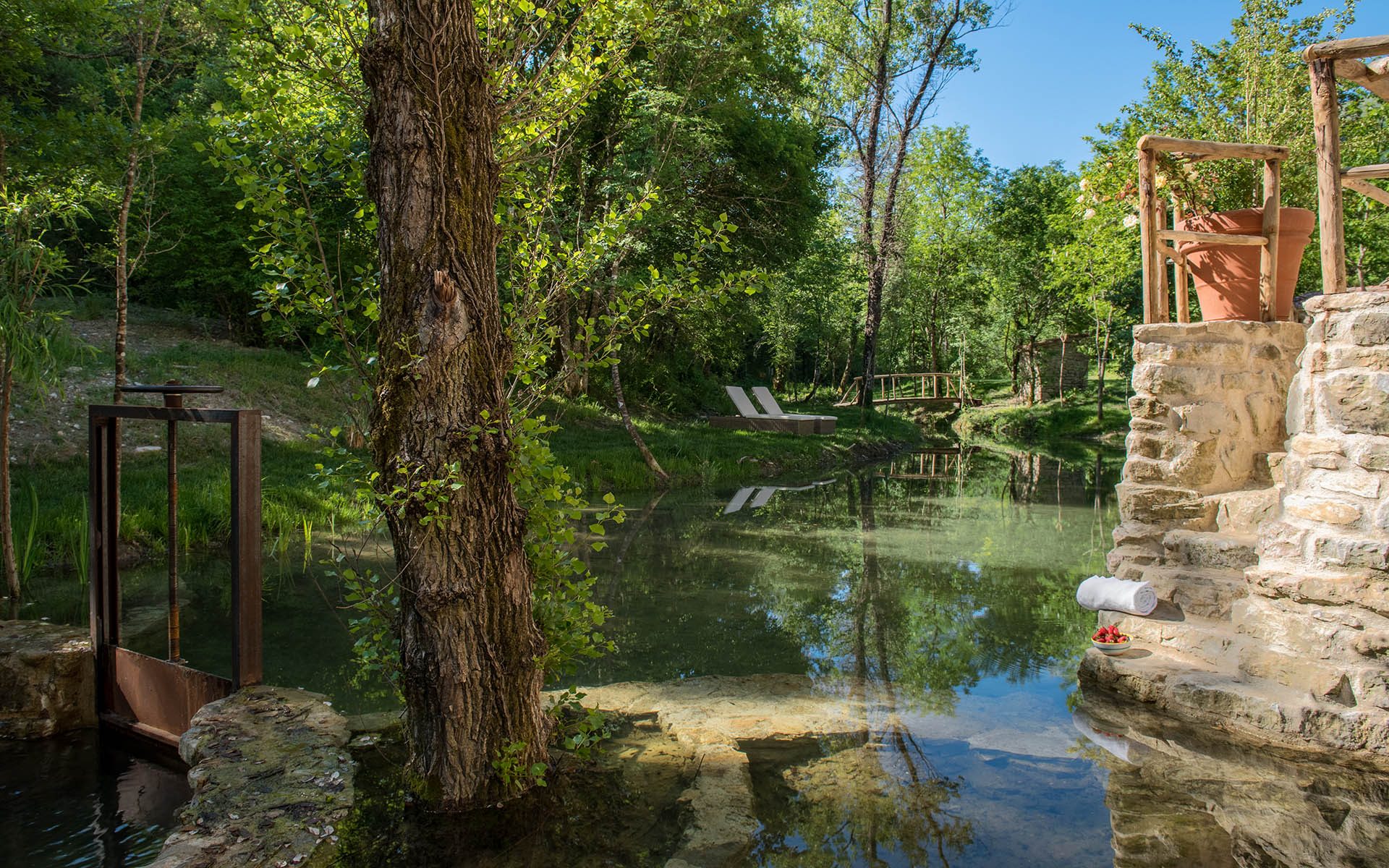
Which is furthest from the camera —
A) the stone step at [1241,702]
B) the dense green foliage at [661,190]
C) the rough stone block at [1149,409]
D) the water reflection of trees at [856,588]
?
the water reflection of trees at [856,588]

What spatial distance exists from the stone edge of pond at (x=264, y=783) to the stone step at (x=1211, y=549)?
443 centimetres

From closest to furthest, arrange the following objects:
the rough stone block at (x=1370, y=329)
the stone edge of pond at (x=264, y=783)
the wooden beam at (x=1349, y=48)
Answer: the stone edge of pond at (x=264, y=783)
the rough stone block at (x=1370, y=329)
the wooden beam at (x=1349, y=48)

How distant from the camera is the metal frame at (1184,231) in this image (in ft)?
17.3

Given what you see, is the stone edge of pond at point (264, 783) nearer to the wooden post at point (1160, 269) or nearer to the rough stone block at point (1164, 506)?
the rough stone block at point (1164, 506)

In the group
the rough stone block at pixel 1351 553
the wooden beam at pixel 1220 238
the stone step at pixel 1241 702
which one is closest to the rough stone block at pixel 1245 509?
the rough stone block at pixel 1351 553

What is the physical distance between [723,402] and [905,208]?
13504mm

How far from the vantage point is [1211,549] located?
487 cm

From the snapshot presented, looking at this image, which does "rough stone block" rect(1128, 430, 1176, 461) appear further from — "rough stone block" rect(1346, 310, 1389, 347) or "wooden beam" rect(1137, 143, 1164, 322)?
"rough stone block" rect(1346, 310, 1389, 347)

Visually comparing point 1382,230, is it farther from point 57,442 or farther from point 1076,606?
point 57,442

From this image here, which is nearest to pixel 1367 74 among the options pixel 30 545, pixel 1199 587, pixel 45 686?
pixel 1199 587

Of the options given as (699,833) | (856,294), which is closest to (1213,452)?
(699,833)

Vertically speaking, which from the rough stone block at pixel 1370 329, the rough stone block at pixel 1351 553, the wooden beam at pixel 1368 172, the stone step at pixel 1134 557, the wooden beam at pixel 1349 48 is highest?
the wooden beam at pixel 1349 48

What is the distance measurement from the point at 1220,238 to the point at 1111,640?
2.49m

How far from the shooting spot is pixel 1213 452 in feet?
16.8
